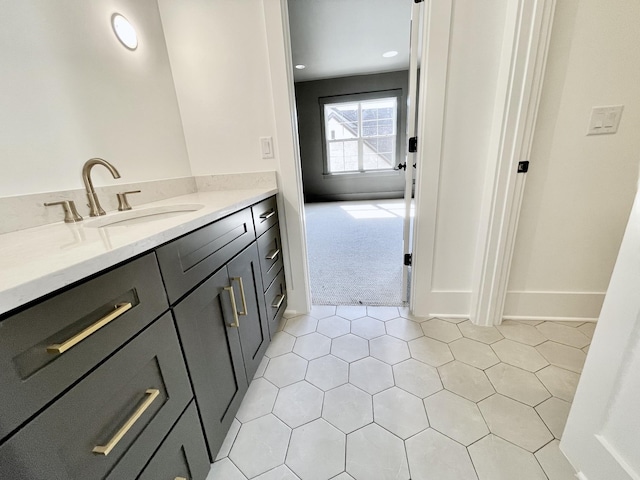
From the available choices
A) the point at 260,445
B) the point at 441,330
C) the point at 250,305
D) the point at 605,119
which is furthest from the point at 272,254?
the point at 605,119

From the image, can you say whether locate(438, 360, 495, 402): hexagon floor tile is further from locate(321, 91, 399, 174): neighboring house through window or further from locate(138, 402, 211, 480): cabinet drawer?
locate(321, 91, 399, 174): neighboring house through window

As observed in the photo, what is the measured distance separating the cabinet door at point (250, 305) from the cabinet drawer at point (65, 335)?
16.6 inches

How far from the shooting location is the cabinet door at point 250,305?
40.5 inches

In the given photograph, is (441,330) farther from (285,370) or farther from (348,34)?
(348,34)

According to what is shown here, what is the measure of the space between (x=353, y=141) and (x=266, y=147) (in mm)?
4828

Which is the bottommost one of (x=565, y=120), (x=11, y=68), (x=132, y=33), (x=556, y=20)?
(x=565, y=120)

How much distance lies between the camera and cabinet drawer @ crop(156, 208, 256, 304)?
672mm

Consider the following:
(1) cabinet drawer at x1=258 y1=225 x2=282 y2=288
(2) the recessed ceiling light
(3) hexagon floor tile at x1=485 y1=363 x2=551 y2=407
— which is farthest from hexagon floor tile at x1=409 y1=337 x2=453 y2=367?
(2) the recessed ceiling light

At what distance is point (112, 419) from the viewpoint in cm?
51

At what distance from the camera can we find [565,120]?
4.12ft

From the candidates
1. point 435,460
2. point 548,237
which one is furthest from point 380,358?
point 548,237

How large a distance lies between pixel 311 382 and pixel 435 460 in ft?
1.84

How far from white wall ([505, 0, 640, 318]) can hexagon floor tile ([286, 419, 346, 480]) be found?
1.32 metres

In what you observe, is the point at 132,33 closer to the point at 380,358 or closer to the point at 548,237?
the point at 380,358
